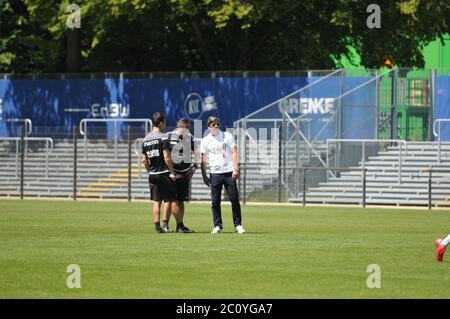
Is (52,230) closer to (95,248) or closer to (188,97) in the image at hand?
(95,248)

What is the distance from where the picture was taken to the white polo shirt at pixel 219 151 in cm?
2172

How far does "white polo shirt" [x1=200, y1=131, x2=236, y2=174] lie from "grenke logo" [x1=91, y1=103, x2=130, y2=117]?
25.9m

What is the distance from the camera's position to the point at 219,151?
2172cm

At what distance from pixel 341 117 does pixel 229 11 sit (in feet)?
22.5

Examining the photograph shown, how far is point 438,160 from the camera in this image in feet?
122

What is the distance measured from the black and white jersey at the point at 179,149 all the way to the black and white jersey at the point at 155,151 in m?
0.12

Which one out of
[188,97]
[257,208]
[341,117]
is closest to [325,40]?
[188,97]

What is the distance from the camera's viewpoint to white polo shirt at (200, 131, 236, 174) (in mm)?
21719

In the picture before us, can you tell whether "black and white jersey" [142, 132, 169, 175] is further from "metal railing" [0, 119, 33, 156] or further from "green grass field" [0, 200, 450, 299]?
"metal railing" [0, 119, 33, 156]

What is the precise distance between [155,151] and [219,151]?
1104 mm
